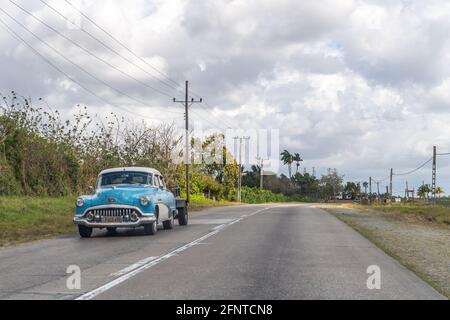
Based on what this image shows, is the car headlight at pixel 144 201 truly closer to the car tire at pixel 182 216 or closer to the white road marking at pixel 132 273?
the white road marking at pixel 132 273

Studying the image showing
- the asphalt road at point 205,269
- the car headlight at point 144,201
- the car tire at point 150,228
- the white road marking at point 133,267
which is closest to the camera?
the asphalt road at point 205,269

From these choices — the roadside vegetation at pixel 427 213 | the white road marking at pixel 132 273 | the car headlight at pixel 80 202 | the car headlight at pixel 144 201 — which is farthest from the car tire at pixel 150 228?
the roadside vegetation at pixel 427 213

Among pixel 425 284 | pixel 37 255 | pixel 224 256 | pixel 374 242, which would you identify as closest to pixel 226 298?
pixel 425 284

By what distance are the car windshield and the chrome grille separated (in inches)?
81.8

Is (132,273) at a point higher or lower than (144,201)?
lower

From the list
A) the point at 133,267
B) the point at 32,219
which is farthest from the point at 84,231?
the point at 133,267

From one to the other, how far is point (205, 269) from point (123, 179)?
29.5 feet

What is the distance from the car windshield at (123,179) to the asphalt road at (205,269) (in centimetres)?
260

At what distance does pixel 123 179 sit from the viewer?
18.7 metres

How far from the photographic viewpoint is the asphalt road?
8148mm

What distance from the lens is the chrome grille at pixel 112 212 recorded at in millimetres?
16531

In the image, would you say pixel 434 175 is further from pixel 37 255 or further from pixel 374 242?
pixel 37 255

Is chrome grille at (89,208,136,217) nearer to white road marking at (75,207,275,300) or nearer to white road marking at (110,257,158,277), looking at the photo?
white road marking at (75,207,275,300)

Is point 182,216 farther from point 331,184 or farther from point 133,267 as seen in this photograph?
point 331,184
